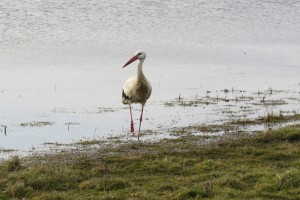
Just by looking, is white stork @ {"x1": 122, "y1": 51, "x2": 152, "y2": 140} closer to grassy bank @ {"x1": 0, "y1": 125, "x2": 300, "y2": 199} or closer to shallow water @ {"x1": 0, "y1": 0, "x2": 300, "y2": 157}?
shallow water @ {"x1": 0, "y1": 0, "x2": 300, "y2": 157}

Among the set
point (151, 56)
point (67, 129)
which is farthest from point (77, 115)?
point (151, 56)

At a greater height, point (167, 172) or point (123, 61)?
point (167, 172)

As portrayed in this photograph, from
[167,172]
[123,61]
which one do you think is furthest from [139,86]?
[123,61]

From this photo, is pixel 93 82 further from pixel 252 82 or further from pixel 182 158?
pixel 182 158

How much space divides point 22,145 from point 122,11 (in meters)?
37.6

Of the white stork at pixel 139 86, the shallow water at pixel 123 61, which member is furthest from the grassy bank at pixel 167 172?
the shallow water at pixel 123 61

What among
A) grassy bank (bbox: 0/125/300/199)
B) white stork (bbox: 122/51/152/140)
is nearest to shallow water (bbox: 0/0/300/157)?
white stork (bbox: 122/51/152/140)

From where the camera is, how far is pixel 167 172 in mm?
11023

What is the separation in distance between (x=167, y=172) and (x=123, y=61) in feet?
59.3

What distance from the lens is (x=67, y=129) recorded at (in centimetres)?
1580

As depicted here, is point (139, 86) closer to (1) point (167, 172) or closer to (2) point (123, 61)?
(1) point (167, 172)

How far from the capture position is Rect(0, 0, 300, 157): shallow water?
17.4 meters

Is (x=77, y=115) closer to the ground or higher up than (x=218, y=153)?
closer to the ground

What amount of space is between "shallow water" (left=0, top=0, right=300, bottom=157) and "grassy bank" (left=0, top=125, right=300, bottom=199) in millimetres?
2433
